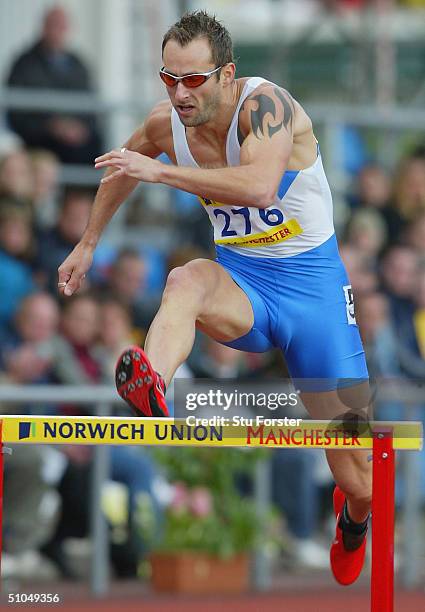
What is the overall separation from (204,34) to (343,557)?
8.85ft

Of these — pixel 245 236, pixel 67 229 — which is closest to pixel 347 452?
pixel 245 236

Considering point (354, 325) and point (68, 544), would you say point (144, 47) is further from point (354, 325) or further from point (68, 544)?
point (354, 325)

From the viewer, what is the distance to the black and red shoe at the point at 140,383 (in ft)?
16.5

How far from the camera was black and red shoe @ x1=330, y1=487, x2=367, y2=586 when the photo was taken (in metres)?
6.55

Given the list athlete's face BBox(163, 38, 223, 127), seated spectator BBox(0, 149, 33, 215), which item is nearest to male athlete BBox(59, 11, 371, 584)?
athlete's face BBox(163, 38, 223, 127)

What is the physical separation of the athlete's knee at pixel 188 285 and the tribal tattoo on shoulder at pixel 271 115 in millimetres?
617

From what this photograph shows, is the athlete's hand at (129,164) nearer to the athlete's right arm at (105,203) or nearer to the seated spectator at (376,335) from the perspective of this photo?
the athlete's right arm at (105,203)

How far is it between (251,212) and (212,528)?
3.47m

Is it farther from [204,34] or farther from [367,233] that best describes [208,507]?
[204,34]

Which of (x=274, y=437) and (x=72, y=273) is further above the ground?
(x=72, y=273)

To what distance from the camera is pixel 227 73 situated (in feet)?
18.0

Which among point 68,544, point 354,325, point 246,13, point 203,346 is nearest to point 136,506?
point 68,544

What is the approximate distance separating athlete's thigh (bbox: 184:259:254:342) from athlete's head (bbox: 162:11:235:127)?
62 centimetres

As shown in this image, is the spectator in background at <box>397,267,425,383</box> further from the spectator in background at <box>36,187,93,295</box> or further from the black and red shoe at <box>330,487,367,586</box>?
the black and red shoe at <box>330,487,367,586</box>
